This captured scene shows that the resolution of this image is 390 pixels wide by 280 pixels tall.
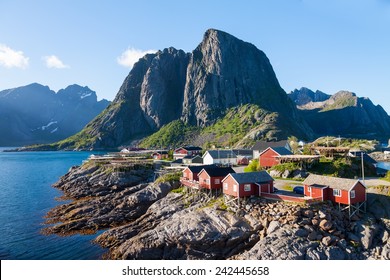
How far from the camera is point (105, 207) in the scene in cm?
5706

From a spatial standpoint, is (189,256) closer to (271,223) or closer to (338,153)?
(271,223)

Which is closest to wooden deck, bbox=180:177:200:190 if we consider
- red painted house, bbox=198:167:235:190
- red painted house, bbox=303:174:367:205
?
red painted house, bbox=198:167:235:190

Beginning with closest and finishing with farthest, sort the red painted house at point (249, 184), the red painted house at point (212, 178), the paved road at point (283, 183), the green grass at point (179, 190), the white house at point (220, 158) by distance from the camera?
the red painted house at point (249, 184) → the paved road at point (283, 183) → the red painted house at point (212, 178) → the green grass at point (179, 190) → the white house at point (220, 158)

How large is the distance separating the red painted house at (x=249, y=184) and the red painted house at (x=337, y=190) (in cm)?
547

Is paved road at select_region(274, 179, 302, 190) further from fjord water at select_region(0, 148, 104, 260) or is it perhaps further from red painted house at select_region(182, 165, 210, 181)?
fjord water at select_region(0, 148, 104, 260)

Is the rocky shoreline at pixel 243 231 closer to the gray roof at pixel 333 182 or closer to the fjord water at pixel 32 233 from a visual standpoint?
the fjord water at pixel 32 233

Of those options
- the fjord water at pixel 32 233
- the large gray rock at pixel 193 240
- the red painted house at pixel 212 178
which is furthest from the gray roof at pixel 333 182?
the fjord water at pixel 32 233

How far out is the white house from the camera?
8701cm

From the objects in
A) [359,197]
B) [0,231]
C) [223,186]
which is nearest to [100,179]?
[0,231]

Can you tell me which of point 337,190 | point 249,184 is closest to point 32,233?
point 249,184

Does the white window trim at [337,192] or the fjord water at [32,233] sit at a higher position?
the white window trim at [337,192]

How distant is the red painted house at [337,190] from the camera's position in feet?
127

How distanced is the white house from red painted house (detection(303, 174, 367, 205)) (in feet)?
146

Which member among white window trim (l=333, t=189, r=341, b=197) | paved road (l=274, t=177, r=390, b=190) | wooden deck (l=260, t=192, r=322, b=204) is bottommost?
wooden deck (l=260, t=192, r=322, b=204)
